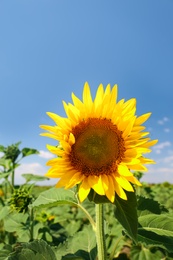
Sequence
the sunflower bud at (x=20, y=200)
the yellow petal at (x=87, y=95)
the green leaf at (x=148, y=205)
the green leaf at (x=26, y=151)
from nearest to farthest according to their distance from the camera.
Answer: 1. the yellow petal at (x=87, y=95)
2. the green leaf at (x=148, y=205)
3. the sunflower bud at (x=20, y=200)
4. the green leaf at (x=26, y=151)

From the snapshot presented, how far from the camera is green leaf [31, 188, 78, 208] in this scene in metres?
1.91

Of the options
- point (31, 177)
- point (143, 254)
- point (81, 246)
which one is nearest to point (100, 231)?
point (81, 246)

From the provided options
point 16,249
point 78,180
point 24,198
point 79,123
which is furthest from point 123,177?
point 24,198

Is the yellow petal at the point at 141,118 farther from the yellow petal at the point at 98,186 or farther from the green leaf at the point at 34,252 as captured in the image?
the green leaf at the point at 34,252

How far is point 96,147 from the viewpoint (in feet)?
5.84

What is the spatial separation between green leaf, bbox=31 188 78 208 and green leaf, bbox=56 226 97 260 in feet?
1.24

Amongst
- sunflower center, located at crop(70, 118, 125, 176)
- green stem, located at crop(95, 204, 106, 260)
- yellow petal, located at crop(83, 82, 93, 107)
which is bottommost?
green stem, located at crop(95, 204, 106, 260)

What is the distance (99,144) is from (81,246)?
861 mm

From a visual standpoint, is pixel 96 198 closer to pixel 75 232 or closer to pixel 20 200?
pixel 75 232

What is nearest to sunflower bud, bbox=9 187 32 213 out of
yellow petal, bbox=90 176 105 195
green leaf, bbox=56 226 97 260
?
green leaf, bbox=56 226 97 260

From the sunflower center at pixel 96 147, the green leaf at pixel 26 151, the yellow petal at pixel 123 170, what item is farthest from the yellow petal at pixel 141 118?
the green leaf at pixel 26 151

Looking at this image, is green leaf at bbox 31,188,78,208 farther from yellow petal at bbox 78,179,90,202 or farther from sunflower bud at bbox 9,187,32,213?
sunflower bud at bbox 9,187,32,213

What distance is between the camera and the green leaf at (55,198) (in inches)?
75.3

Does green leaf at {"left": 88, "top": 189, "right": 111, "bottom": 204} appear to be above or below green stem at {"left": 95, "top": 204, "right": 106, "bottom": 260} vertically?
above
